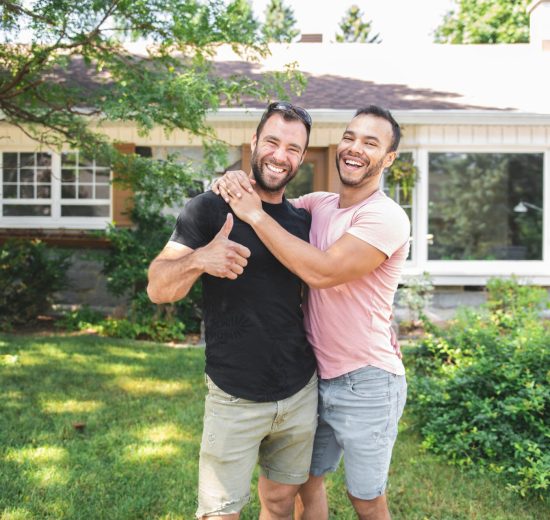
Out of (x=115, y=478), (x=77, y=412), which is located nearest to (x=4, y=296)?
(x=77, y=412)

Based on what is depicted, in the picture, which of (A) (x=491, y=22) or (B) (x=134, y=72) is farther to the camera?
(A) (x=491, y=22)

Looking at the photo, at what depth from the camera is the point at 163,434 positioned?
4.43 metres

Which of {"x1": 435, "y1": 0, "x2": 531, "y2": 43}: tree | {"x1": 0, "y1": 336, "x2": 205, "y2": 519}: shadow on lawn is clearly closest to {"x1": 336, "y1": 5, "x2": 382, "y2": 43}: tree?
{"x1": 435, "y1": 0, "x2": 531, "y2": 43}: tree

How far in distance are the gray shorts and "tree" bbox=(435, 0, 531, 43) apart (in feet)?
70.1

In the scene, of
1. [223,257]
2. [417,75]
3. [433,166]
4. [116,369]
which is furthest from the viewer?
[417,75]

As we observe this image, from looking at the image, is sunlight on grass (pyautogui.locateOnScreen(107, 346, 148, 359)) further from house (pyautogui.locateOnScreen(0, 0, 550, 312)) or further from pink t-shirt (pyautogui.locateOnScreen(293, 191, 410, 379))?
pink t-shirt (pyautogui.locateOnScreen(293, 191, 410, 379))

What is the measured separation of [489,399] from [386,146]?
227cm

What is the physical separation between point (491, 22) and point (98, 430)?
21.8 m

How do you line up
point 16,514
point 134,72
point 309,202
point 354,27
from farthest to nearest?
point 354,27
point 134,72
point 16,514
point 309,202

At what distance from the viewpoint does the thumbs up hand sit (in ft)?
6.95

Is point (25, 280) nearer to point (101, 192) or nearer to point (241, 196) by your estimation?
point (101, 192)

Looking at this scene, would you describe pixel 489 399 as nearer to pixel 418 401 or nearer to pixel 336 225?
pixel 418 401

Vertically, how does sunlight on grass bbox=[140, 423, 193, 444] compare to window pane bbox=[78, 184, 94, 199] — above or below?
below

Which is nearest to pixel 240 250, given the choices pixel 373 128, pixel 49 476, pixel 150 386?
pixel 373 128
